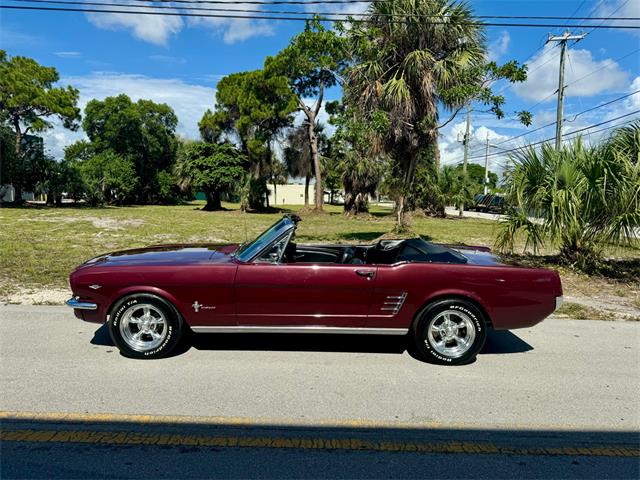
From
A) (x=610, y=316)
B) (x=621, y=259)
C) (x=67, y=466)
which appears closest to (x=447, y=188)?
(x=621, y=259)

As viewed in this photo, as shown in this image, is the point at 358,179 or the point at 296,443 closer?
the point at 296,443

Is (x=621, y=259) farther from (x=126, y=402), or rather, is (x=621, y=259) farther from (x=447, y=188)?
(x=447, y=188)

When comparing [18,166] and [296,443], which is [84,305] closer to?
[296,443]

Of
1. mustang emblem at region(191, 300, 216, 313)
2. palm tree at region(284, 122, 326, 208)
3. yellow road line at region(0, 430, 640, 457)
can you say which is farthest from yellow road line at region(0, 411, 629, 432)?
palm tree at region(284, 122, 326, 208)

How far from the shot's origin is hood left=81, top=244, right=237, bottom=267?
4898mm

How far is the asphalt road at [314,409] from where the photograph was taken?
3.03m

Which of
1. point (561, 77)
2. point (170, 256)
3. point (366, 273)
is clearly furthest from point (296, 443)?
point (561, 77)

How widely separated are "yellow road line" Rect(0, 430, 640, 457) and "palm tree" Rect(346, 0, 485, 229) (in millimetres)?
10679

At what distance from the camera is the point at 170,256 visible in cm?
517

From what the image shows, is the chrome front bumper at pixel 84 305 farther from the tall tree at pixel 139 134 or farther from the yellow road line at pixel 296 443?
the tall tree at pixel 139 134

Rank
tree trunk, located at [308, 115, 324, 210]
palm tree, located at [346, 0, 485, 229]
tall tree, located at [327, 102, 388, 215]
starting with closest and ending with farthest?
palm tree, located at [346, 0, 485, 229], tall tree, located at [327, 102, 388, 215], tree trunk, located at [308, 115, 324, 210]

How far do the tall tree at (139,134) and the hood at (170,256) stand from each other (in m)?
45.2

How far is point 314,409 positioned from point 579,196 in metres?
7.68

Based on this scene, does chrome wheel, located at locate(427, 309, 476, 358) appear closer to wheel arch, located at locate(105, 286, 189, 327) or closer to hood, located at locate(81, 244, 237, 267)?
hood, located at locate(81, 244, 237, 267)
